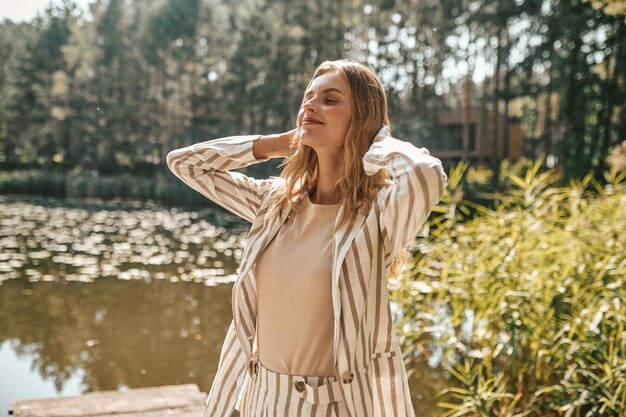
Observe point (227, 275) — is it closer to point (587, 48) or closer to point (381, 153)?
point (381, 153)

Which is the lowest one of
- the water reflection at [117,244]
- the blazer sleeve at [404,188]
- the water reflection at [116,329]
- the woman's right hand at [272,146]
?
the water reflection at [116,329]

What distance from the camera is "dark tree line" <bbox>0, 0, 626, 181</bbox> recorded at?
1576 centimetres

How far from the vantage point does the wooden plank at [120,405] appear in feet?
9.37

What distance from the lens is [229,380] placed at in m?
1.32

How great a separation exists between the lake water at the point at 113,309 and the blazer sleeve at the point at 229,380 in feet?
8.95

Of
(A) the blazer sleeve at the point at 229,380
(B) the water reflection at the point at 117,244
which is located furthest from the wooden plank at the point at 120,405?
(B) the water reflection at the point at 117,244

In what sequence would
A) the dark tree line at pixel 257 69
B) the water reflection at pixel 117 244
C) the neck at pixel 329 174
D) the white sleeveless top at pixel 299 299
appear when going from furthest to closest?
the dark tree line at pixel 257 69 → the water reflection at pixel 117 244 → the neck at pixel 329 174 → the white sleeveless top at pixel 299 299

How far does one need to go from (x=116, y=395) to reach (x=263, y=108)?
773 inches

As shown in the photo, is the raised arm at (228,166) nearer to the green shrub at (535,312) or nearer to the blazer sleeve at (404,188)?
the blazer sleeve at (404,188)

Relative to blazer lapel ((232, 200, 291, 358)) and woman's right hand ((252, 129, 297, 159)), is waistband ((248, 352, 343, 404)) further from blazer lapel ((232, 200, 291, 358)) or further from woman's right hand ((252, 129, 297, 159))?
woman's right hand ((252, 129, 297, 159))

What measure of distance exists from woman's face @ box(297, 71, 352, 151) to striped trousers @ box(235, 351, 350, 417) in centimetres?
48

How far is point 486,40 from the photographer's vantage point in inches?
819

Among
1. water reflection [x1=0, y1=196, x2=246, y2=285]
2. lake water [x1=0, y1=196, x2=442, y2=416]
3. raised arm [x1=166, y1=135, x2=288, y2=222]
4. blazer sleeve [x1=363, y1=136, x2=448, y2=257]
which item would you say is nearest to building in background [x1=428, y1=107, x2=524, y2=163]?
water reflection [x1=0, y1=196, x2=246, y2=285]

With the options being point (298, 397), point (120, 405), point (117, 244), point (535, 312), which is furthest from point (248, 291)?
point (117, 244)
